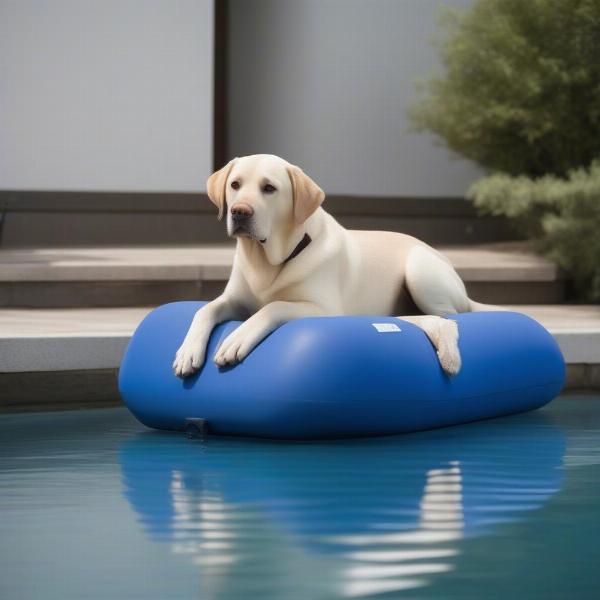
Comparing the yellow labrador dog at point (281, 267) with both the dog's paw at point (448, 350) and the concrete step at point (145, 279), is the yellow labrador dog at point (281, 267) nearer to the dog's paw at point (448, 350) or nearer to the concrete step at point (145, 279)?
the dog's paw at point (448, 350)

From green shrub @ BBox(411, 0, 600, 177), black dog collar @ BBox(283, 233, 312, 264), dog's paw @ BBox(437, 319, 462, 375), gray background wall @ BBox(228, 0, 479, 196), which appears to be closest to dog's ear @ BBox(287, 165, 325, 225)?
black dog collar @ BBox(283, 233, 312, 264)

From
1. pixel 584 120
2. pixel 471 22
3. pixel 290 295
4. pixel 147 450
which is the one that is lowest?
pixel 147 450

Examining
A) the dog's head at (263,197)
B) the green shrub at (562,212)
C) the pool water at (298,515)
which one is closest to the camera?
the pool water at (298,515)

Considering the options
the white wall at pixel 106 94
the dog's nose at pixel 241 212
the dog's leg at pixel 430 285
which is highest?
the white wall at pixel 106 94

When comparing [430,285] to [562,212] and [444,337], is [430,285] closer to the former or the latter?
[444,337]

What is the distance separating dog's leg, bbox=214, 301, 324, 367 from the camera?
14.7 ft

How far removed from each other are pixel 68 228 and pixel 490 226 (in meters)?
3.15

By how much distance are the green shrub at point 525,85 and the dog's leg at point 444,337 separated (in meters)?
4.10

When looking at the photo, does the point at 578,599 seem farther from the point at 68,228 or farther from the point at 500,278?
the point at 68,228

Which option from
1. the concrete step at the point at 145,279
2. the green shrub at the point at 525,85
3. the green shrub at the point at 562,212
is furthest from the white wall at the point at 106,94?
the green shrub at the point at 562,212

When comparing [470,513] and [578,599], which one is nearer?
[578,599]

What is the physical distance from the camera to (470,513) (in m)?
3.48

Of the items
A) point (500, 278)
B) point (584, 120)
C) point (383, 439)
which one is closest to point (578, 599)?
point (383, 439)

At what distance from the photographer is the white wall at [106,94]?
9633mm
